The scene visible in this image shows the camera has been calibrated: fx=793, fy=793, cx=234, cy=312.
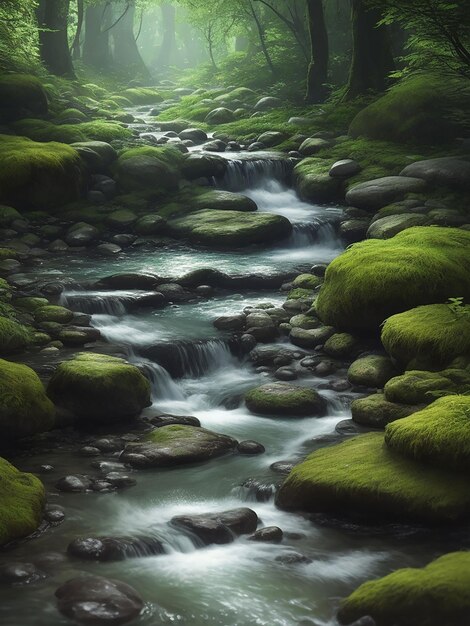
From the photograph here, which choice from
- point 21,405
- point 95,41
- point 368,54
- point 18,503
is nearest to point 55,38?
point 368,54

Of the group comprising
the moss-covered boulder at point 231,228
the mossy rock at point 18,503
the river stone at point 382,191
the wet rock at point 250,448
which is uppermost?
the river stone at point 382,191

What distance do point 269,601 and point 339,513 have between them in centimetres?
139

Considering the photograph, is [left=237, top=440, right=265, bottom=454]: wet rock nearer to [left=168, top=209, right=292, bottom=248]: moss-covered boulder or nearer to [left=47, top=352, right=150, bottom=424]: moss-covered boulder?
[left=47, top=352, right=150, bottom=424]: moss-covered boulder

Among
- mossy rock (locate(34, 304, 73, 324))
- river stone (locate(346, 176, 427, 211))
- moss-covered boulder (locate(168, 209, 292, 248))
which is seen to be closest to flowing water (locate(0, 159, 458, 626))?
mossy rock (locate(34, 304, 73, 324))

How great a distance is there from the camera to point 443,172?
15.6 meters

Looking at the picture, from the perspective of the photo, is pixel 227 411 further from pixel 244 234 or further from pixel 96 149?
pixel 96 149

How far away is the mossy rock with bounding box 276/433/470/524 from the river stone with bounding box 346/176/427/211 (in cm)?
924

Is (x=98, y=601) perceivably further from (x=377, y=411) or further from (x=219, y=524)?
(x=377, y=411)

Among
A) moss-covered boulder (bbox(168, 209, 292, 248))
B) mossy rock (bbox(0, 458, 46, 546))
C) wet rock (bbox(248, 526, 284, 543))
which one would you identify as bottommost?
wet rock (bbox(248, 526, 284, 543))

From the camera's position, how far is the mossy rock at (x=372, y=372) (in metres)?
9.18

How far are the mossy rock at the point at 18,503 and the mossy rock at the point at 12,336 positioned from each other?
3467 millimetres

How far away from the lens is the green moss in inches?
741

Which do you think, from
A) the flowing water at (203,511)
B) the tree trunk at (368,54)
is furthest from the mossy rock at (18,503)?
the tree trunk at (368,54)

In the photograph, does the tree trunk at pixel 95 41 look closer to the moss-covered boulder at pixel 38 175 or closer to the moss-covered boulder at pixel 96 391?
the moss-covered boulder at pixel 38 175
